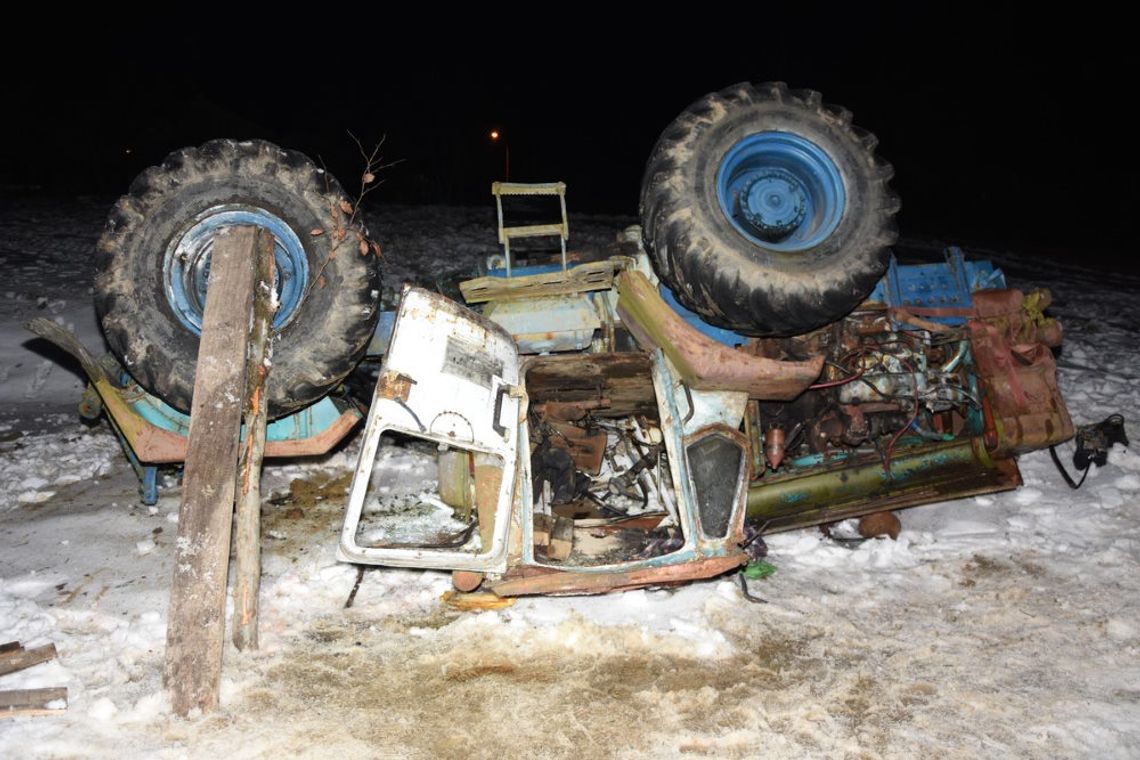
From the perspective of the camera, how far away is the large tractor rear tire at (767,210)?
4133mm

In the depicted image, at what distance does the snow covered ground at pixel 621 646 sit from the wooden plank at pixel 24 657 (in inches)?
1.7

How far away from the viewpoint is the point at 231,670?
3391 millimetres

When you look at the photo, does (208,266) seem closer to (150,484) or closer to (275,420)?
(275,420)

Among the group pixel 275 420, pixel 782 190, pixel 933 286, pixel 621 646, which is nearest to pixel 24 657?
pixel 275 420

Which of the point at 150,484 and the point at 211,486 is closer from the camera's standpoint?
the point at 211,486

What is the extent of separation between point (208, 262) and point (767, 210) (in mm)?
3434

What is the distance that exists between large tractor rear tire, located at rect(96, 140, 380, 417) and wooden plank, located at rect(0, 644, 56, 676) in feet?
4.42

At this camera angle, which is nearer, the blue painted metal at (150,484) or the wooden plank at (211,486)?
the wooden plank at (211,486)

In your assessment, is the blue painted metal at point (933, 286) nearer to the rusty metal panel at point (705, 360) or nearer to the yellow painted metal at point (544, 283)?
the rusty metal panel at point (705, 360)

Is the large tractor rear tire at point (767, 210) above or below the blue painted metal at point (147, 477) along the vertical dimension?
above

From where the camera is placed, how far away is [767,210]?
4.56 meters

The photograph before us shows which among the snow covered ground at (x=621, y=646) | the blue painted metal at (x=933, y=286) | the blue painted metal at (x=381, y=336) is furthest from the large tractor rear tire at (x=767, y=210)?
the blue painted metal at (x=381, y=336)

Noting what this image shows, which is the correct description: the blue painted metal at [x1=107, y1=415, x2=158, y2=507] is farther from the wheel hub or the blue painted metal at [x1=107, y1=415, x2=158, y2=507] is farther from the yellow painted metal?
the wheel hub

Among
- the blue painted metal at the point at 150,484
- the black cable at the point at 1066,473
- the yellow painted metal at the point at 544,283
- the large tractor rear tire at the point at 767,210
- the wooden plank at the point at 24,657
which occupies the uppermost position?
the large tractor rear tire at the point at 767,210
